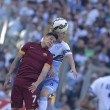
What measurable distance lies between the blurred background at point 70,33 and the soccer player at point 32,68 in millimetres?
4809

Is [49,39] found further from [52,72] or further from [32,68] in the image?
[52,72]

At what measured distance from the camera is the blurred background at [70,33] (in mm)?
18250

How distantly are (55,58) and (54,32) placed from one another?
0.53m

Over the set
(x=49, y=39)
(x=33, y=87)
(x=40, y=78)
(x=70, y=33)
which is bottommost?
(x=33, y=87)

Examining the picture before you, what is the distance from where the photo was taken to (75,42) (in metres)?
20.7

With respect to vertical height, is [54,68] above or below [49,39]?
below

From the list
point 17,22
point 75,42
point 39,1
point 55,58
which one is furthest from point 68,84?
point 55,58

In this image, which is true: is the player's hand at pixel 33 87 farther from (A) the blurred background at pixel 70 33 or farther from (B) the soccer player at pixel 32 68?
(A) the blurred background at pixel 70 33

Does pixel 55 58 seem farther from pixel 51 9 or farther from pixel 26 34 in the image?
pixel 51 9

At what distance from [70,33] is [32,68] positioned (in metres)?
10.1

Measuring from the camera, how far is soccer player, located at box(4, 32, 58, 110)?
1095 cm

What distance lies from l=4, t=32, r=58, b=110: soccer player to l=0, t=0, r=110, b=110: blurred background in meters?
4.81

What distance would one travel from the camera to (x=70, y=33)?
2098 cm

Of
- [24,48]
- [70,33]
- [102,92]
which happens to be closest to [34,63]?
[24,48]
